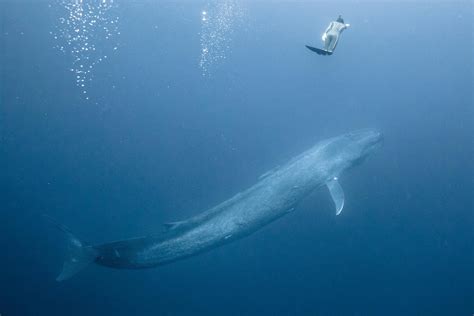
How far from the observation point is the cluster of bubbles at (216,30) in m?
14.8

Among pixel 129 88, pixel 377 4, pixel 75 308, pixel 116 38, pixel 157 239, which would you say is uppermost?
pixel 377 4

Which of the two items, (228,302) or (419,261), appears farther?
(419,261)

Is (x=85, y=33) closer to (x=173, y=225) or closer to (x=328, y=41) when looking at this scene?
(x=173, y=225)

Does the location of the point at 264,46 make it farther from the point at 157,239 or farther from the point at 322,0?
the point at 157,239

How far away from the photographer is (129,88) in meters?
15.3

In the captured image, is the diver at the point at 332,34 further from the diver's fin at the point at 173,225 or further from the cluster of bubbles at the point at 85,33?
the cluster of bubbles at the point at 85,33

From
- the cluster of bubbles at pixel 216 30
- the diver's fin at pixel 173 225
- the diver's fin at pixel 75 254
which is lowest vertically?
the diver's fin at pixel 75 254

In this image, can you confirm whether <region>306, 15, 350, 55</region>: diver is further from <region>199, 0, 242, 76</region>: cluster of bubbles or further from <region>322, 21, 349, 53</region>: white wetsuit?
<region>199, 0, 242, 76</region>: cluster of bubbles

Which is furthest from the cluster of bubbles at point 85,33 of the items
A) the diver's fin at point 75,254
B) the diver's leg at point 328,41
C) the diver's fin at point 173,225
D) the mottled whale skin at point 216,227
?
the diver's leg at point 328,41

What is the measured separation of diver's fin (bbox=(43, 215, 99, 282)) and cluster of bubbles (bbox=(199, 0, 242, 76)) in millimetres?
10662

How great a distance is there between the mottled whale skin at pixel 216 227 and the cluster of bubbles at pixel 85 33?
10.3 metres

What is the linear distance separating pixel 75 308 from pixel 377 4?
21373 mm

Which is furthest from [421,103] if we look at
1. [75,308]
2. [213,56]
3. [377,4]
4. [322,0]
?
[75,308]

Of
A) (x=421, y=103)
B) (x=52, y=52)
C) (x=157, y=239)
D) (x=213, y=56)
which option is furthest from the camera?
(x=421, y=103)
